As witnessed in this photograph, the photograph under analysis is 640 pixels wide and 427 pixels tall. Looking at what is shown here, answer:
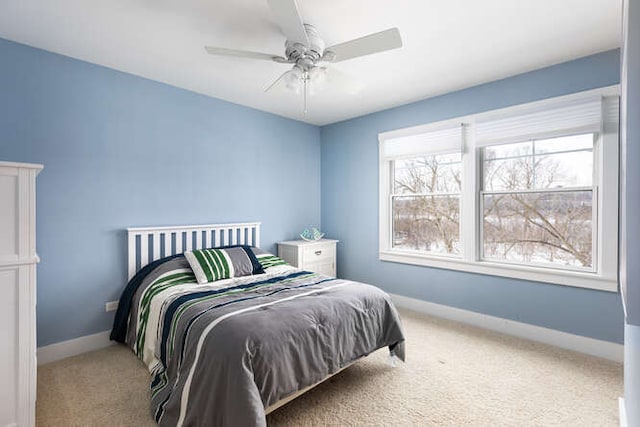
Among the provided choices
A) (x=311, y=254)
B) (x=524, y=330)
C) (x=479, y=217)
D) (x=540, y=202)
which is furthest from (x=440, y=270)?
(x=311, y=254)

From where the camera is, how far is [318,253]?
4297mm

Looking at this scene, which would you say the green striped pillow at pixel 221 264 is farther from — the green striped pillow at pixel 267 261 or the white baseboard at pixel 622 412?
the white baseboard at pixel 622 412

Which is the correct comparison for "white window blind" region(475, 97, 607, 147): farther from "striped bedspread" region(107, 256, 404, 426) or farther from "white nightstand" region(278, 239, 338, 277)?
"white nightstand" region(278, 239, 338, 277)

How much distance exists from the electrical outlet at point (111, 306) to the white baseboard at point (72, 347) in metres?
0.21

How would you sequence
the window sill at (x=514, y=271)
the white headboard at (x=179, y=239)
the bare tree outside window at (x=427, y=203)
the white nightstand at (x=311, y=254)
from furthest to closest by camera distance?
the white nightstand at (x=311, y=254), the bare tree outside window at (x=427, y=203), the white headboard at (x=179, y=239), the window sill at (x=514, y=271)

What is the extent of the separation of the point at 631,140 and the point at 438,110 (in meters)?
3.02

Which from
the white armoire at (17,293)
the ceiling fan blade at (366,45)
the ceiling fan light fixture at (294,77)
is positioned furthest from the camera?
the ceiling fan light fixture at (294,77)

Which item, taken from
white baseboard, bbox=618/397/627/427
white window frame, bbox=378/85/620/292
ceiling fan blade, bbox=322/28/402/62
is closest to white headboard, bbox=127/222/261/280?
white window frame, bbox=378/85/620/292

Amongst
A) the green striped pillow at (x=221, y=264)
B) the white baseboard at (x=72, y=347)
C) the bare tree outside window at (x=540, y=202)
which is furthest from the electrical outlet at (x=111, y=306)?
the bare tree outside window at (x=540, y=202)

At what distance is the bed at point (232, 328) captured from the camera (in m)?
1.64

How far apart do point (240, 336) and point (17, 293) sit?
1178mm

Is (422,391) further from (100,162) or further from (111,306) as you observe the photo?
(100,162)

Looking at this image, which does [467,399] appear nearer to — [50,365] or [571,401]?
[571,401]

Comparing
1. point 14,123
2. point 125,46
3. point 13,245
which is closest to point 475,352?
point 13,245
